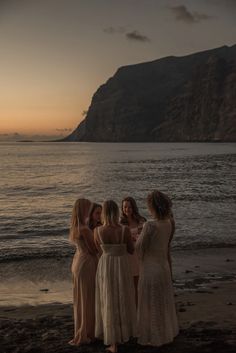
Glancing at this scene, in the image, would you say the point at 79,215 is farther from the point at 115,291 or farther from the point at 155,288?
the point at 155,288

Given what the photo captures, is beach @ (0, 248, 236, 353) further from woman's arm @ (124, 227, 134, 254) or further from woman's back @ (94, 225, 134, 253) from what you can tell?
woman's back @ (94, 225, 134, 253)

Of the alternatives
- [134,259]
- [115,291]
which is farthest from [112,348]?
[134,259]

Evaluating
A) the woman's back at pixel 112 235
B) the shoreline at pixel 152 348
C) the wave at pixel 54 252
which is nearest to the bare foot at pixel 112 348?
the shoreline at pixel 152 348

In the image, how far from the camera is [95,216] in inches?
273

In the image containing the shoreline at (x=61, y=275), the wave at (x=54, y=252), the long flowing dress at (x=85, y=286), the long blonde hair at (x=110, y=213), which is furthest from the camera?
the wave at (x=54, y=252)

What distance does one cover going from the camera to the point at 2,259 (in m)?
16.2

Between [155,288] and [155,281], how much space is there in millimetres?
92

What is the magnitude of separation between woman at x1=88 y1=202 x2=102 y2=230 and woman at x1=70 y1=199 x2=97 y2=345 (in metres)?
0.08

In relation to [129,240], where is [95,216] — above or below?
above

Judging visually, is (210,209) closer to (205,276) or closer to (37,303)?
(205,276)

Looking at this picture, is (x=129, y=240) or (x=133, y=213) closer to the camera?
(x=129, y=240)

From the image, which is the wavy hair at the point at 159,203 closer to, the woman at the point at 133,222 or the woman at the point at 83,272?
the woman at the point at 133,222

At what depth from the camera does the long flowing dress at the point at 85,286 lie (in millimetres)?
6965

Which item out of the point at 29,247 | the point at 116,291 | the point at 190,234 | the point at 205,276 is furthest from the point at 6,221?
the point at 116,291
